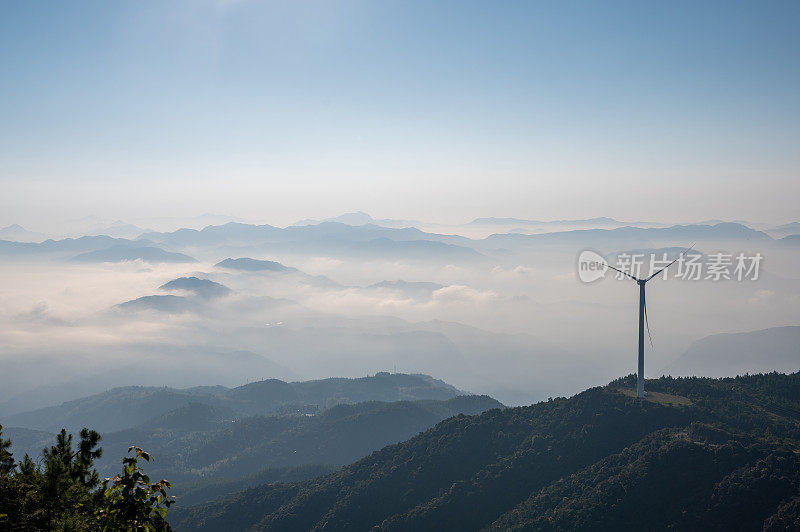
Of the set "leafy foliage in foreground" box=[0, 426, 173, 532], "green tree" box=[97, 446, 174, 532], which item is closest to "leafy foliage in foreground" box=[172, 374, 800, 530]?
"leafy foliage in foreground" box=[0, 426, 173, 532]

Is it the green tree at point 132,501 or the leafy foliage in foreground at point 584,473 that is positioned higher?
the green tree at point 132,501

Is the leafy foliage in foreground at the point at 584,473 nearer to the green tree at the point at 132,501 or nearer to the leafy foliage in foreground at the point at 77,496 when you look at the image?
the leafy foliage in foreground at the point at 77,496

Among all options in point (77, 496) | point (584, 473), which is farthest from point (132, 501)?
point (584, 473)

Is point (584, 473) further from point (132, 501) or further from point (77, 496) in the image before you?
point (132, 501)

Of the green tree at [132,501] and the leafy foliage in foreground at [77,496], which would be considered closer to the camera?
the green tree at [132,501]

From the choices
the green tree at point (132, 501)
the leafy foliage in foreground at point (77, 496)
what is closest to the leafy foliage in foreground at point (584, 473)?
the leafy foliage in foreground at point (77, 496)

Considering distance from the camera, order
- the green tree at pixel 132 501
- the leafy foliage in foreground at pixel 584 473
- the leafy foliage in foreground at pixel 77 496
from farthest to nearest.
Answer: the leafy foliage in foreground at pixel 584 473
the leafy foliage in foreground at pixel 77 496
the green tree at pixel 132 501
